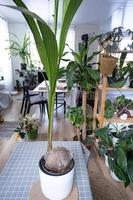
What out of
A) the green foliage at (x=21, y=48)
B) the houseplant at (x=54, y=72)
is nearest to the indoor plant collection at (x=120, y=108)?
the houseplant at (x=54, y=72)

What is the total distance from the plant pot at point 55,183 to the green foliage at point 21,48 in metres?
5.18

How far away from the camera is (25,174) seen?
3.23 feet

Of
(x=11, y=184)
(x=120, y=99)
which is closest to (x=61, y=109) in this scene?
(x=120, y=99)

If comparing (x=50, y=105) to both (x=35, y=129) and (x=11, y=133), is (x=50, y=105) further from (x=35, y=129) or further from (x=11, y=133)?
(x=11, y=133)

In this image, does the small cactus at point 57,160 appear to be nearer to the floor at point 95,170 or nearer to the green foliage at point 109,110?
the floor at point 95,170

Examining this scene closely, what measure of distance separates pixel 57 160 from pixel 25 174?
1.10 ft

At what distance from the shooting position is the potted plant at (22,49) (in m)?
5.41

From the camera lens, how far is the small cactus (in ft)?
2.51

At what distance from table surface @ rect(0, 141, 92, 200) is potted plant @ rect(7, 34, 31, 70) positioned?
15.4ft

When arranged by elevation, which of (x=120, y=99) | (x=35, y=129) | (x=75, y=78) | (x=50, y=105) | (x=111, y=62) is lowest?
(x=35, y=129)

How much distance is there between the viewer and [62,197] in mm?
798

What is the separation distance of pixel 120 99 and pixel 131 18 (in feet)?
9.26

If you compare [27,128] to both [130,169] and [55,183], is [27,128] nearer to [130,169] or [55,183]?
[130,169]

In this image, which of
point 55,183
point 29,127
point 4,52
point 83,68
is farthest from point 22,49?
point 55,183
